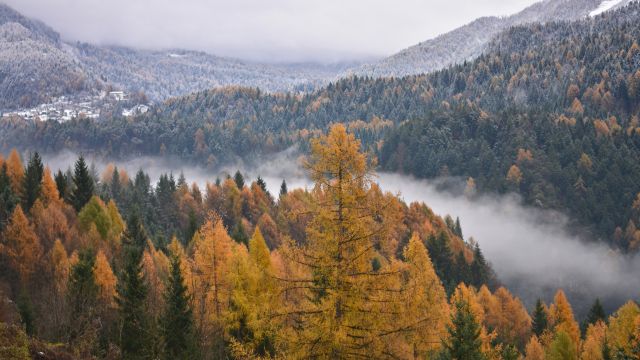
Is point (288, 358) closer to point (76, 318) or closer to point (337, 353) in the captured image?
point (337, 353)

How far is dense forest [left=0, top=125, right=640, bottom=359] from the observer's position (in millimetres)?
19859

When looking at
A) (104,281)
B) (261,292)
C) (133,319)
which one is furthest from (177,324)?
(104,281)

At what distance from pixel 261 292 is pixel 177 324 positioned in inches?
234

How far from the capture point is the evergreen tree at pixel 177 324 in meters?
36.3

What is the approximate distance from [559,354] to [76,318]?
47.0 metres

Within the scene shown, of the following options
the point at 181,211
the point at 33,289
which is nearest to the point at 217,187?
the point at 181,211

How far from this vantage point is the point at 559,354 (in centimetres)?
5909

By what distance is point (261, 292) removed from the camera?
39.7 m

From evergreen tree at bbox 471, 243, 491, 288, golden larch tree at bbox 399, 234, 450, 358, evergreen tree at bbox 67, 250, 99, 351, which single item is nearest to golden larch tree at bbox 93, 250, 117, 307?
evergreen tree at bbox 67, 250, 99, 351

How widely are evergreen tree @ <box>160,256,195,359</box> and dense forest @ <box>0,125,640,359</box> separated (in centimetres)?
8

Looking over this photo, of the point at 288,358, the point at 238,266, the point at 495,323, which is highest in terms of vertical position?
the point at 288,358

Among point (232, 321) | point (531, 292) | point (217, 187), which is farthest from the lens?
point (531, 292)

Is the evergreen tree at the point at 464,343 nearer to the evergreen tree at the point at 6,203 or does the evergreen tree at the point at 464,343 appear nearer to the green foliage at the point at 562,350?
the green foliage at the point at 562,350

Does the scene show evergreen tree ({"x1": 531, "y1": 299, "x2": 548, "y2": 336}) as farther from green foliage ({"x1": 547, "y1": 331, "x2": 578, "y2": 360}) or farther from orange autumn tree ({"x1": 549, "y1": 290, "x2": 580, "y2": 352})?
green foliage ({"x1": 547, "y1": 331, "x2": 578, "y2": 360})
